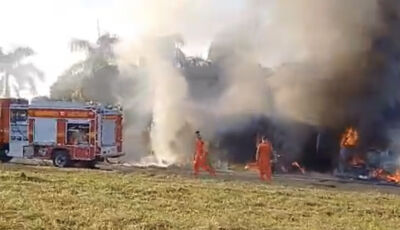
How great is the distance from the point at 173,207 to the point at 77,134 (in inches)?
585

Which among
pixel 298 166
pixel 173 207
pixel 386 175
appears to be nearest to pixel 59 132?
pixel 298 166

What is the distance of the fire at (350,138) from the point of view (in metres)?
31.2

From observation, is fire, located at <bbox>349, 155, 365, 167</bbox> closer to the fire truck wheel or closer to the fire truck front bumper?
the fire truck front bumper

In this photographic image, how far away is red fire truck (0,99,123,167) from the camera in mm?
28141

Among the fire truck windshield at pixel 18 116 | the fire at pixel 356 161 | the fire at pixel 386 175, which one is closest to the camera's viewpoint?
the fire at pixel 386 175

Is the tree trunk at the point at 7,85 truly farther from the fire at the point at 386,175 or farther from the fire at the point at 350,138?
the fire at the point at 386,175

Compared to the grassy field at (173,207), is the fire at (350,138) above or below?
above

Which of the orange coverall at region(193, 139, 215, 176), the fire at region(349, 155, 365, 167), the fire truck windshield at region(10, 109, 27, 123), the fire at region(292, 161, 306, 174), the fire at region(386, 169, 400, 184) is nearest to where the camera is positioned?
the orange coverall at region(193, 139, 215, 176)

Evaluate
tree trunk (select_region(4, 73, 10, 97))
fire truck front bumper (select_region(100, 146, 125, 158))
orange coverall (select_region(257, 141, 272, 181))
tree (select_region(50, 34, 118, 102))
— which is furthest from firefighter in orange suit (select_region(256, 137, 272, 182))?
tree trunk (select_region(4, 73, 10, 97))

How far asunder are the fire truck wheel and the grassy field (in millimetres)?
8893

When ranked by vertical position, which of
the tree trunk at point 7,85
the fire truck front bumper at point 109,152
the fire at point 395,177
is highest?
the tree trunk at point 7,85

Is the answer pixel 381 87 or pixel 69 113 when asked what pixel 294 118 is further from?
pixel 69 113

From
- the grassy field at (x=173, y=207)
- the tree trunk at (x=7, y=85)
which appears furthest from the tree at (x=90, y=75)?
the grassy field at (x=173, y=207)

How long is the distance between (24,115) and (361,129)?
525 inches
